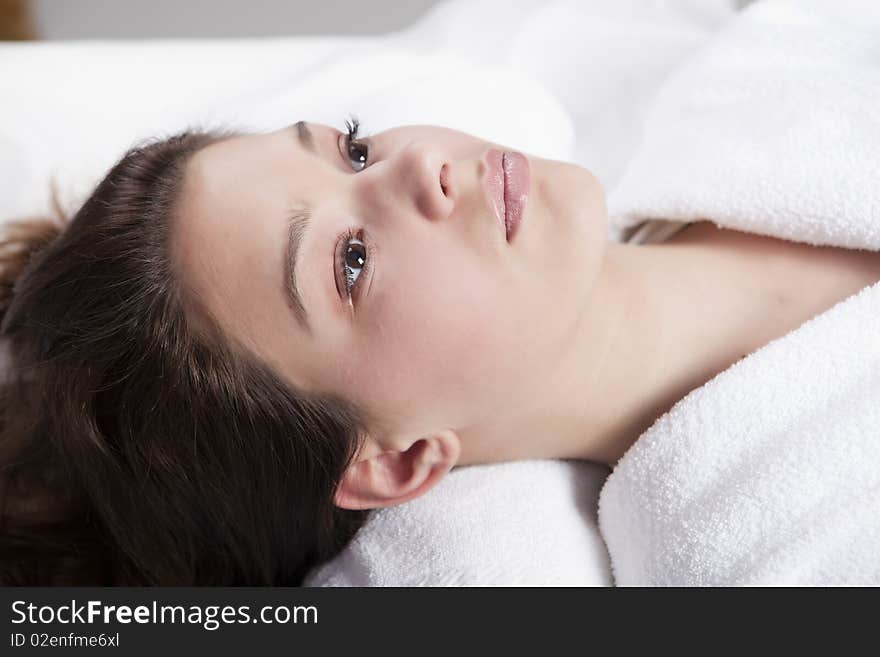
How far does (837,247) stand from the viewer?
107 cm

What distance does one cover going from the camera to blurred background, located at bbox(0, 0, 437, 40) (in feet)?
6.42

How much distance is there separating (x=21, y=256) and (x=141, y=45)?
42 cm

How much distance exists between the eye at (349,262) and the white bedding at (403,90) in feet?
0.97

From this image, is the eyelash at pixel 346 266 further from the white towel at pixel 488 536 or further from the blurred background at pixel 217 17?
the blurred background at pixel 217 17

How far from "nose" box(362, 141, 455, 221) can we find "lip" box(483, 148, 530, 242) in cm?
4

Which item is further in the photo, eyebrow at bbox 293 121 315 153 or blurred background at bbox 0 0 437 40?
blurred background at bbox 0 0 437 40

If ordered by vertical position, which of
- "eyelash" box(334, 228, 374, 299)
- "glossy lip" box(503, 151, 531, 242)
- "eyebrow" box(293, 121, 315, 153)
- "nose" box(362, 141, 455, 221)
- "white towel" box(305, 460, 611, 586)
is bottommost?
"white towel" box(305, 460, 611, 586)

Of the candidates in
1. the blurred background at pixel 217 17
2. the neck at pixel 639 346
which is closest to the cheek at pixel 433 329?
the neck at pixel 639 346

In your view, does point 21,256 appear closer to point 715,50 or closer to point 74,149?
point 74,149

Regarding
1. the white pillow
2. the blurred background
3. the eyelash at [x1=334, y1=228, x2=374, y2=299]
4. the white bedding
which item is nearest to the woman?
the eyelash at [x1=334, y1=228, x2=374, y2=299]

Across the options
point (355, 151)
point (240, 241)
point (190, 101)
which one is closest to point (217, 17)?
point (190, 101)

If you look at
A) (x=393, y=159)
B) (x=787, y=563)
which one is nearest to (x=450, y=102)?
(x=393, y=159)

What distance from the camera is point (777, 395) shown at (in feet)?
3.09

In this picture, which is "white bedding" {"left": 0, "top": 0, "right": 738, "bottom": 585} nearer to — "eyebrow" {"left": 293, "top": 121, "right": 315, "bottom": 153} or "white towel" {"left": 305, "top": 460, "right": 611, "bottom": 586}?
"white towel" {"left": 305, "top": 460, "right": 611, "bottom": 586}
